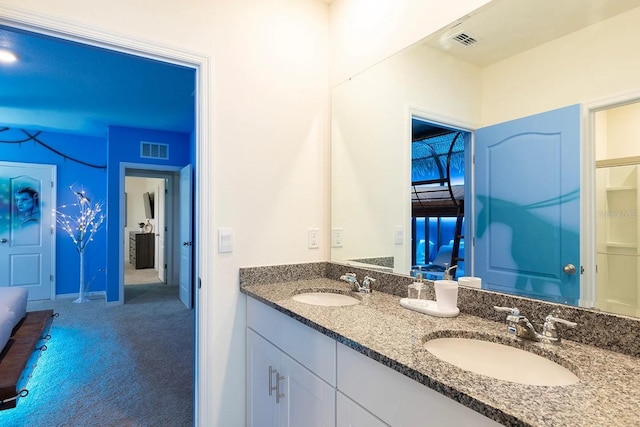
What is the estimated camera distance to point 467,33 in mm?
1399

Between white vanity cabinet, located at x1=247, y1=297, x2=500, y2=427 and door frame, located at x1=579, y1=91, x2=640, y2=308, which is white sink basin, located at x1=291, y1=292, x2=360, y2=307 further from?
door frame, located at x1=579, y1=91, x2=640, y2=308

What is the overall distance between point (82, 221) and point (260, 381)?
509 centimetres

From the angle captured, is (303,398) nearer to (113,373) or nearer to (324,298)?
(324,298)

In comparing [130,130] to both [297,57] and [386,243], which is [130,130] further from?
[386,243]

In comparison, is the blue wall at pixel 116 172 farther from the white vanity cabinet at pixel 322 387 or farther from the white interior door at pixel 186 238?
the white vanity cabinet at pixel 322 387

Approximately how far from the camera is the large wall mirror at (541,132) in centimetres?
99

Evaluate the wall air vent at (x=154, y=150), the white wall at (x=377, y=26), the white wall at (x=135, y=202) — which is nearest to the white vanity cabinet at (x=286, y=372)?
the white wall at (x=377, y=26)

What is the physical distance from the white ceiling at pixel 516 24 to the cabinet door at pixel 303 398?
1.40m

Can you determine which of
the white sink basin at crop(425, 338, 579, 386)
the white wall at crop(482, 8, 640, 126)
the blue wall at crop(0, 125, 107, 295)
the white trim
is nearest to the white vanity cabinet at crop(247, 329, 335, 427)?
the white trim

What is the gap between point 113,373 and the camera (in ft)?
8.66

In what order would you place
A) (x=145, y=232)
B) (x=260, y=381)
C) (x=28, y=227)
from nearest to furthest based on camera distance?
(x=260, y=381), (x=28, y=227), (x=145, y=232)

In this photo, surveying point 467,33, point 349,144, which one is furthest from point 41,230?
point 467,33

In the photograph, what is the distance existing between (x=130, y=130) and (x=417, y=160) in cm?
478

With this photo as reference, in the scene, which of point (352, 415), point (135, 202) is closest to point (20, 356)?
point (352, 415)
